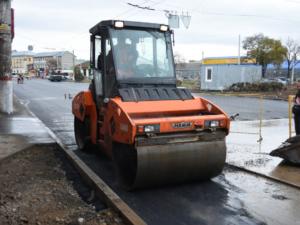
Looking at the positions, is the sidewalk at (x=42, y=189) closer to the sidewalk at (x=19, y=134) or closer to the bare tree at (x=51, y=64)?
the sidewalk at (x=19, y=134)

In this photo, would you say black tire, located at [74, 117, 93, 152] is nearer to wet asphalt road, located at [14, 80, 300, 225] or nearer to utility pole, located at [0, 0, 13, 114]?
wet asphalt road, located at [14, 80, 300, 225]

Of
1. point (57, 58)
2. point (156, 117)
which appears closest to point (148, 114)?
point (156, 117)

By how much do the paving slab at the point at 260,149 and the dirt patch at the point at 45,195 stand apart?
3349 millimetres

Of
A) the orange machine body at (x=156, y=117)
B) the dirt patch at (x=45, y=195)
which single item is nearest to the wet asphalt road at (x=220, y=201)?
the dirt patch at (x=45, y=195)

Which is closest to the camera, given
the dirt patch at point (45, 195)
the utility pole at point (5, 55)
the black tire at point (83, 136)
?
the dirt patch at point (45, 195)

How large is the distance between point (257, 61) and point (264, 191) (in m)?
58.3

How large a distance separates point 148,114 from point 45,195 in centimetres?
215

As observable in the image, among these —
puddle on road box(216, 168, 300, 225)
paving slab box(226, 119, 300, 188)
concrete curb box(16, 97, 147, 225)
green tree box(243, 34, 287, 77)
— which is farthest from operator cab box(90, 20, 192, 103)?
green tree box(243, 34, 287, 77)

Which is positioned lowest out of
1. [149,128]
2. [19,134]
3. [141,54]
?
[19,134]

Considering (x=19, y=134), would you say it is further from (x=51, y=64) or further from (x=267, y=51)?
(x=51, y=64)

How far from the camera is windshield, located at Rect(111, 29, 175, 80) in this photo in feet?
29.6

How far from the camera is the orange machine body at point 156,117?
7.54m

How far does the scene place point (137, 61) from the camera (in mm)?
9102

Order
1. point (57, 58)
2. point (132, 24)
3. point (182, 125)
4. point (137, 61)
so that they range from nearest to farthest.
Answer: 1. point (182, 125)
2. point (137, 61)
3. point (132, 24)
4. point (57, 58)
